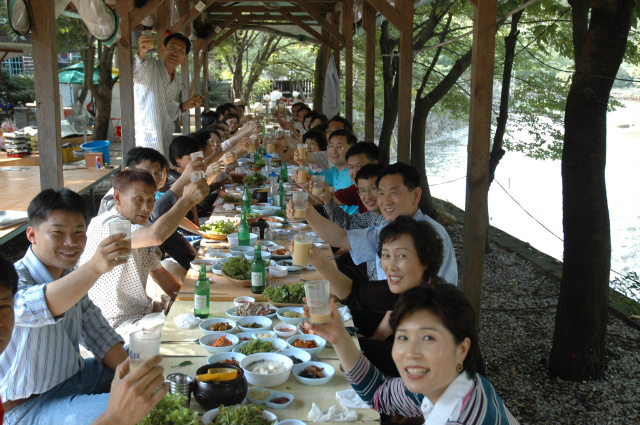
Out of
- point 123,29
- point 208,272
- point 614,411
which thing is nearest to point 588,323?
point 614,411

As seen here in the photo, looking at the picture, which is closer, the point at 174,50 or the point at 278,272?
the point at 278,272

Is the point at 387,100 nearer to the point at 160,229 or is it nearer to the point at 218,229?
the point at 218,229

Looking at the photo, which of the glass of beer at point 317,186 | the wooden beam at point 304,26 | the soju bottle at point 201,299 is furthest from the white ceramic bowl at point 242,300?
the wooden beam at point 304,26

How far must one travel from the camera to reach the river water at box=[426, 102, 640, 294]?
10.4 meters

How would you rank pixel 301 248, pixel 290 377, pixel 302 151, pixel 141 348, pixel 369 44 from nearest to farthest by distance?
1. pixel 141 348
2. pixel 290 377
3. pixel 301 248
4. pixel 302 151
5. pixel 369 44

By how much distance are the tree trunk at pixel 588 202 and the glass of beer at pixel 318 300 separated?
282 cm

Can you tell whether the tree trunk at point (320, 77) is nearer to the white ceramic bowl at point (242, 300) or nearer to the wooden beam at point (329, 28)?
the wooden beam at point (329, 28)

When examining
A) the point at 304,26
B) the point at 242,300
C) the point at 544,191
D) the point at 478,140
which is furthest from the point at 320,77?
the point at 242,300

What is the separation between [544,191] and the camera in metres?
15.3

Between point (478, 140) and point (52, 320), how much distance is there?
3.07 metres

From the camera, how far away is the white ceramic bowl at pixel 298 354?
8.27 feet

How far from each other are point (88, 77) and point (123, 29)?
10498 millimetres

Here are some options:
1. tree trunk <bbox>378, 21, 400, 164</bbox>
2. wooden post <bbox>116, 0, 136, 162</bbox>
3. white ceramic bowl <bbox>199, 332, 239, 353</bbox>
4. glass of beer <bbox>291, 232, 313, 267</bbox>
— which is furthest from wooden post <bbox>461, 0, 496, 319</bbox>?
tree trunk <bbox>378, 21, 400, 164</bbox>

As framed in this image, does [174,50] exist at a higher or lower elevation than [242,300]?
higher
